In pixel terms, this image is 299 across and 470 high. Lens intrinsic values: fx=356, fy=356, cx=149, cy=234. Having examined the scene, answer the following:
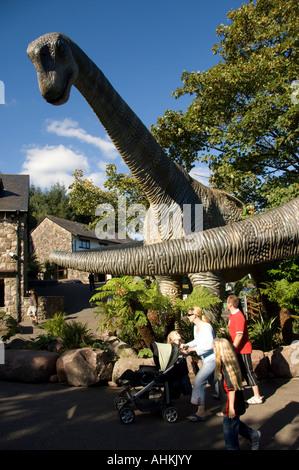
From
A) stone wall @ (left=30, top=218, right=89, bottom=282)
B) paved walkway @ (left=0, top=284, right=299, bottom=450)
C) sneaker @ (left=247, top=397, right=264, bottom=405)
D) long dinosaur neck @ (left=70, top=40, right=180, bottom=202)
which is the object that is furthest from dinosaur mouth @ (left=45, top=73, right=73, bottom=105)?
stone wall @ (left=30, top=218, right=89, bottom=282)

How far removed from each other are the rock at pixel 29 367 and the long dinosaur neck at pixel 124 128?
10.3ft

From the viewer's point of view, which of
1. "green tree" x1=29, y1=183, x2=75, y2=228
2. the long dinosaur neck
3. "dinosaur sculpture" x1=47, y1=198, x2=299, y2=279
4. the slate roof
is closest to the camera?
"dinosaur sculpture" x1=47, y1=198, x2=299, y2=279

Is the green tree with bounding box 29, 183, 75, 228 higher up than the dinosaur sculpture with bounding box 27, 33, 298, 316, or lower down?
higher up

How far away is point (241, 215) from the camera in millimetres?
6223

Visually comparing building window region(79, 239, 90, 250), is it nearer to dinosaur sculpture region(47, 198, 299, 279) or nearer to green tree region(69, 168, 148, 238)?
green tree region(69, 168, 148, 238)

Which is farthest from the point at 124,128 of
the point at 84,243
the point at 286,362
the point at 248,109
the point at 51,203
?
the point at 51,203

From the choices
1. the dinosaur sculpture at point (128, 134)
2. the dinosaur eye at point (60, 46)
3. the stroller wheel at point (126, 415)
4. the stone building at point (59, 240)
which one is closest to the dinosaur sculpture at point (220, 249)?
the dinosaur sculpture at point (128, 134)

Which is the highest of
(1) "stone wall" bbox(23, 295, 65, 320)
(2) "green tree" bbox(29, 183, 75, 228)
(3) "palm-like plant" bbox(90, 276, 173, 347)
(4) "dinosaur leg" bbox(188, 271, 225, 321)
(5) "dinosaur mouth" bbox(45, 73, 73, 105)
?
(2) "green tree" bbox(29, 183, 75, 228)

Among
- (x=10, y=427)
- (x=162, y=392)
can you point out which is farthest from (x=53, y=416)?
(x=162, y=392)

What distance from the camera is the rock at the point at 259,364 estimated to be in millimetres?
5449

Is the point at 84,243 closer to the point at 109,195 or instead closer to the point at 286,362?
the point at 109,195

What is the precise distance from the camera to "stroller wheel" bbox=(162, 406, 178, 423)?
3.86 metres

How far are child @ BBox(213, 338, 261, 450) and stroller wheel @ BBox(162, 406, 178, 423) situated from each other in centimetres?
95
